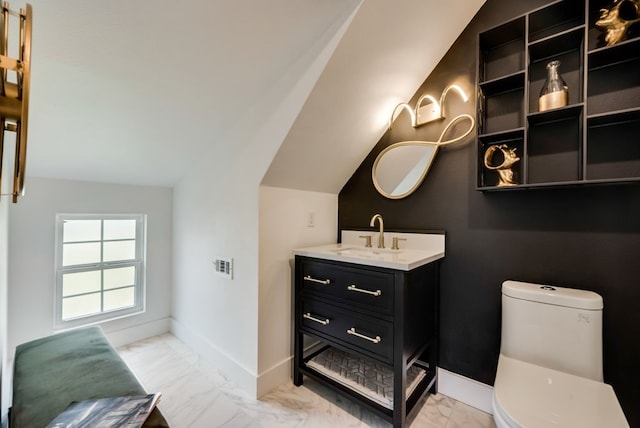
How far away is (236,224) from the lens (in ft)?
6.46

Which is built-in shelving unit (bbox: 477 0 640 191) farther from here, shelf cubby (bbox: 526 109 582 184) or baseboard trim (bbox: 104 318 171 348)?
baseboard trim (bbox: 104 318 171 348)

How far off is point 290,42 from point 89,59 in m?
1.01

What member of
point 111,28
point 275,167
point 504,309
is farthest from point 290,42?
point 504,309

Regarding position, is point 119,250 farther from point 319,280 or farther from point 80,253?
point 319,280

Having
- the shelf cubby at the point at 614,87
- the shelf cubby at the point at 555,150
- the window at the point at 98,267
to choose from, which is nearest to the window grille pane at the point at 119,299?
the window at the point at 98,267

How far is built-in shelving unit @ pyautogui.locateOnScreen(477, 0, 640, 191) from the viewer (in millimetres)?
1304

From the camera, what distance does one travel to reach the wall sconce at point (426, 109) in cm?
183

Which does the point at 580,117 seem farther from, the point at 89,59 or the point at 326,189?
the point at 89,59

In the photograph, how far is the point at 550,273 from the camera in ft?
4.88

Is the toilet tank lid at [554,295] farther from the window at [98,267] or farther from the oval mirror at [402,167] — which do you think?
the window at [98,267]

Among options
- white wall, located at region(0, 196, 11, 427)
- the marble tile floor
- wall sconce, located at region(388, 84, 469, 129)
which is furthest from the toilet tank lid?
white wall, located at region(0, 196, 11, 427)

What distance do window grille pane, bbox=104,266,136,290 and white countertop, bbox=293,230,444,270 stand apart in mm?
1877

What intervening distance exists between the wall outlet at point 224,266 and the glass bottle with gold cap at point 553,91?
217 cm

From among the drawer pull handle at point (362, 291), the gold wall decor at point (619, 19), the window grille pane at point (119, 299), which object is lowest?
the window grille pane at point (119, 299)
